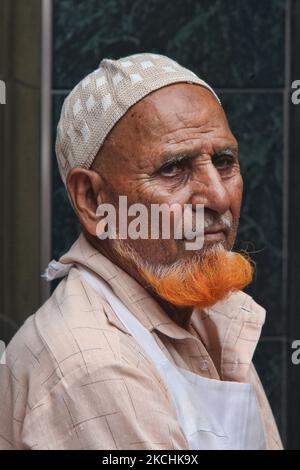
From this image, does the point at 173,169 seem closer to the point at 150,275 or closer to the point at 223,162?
the point at 223,162

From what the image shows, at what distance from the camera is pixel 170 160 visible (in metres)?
3.26

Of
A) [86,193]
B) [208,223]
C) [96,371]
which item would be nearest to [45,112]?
[86,193]

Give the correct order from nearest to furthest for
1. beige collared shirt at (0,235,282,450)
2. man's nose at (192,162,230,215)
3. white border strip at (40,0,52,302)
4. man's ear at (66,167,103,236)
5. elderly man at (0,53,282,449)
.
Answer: beige collared shirt at (0,235,282,450), elderly man at (0,53,282,449), man's nose at (192,162,230,215), man's ear at (66,167,103,236), white border strip at (40,0,52,302)

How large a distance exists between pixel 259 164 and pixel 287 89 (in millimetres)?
349

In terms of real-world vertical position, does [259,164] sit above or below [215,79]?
below

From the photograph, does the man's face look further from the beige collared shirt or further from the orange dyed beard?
the beige collared shirt

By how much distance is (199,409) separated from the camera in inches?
124

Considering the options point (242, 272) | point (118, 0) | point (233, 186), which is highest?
point (118, 0)

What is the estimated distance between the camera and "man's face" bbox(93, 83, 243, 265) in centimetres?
325

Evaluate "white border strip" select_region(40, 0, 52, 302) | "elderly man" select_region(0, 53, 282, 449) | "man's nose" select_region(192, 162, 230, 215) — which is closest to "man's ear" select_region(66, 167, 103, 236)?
"elderly man" select_region(0, 53, 282, 449)

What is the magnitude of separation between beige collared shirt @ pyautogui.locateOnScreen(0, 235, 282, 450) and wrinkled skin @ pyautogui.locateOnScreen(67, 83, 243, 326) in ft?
0.43

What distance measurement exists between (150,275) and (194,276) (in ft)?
0.40
